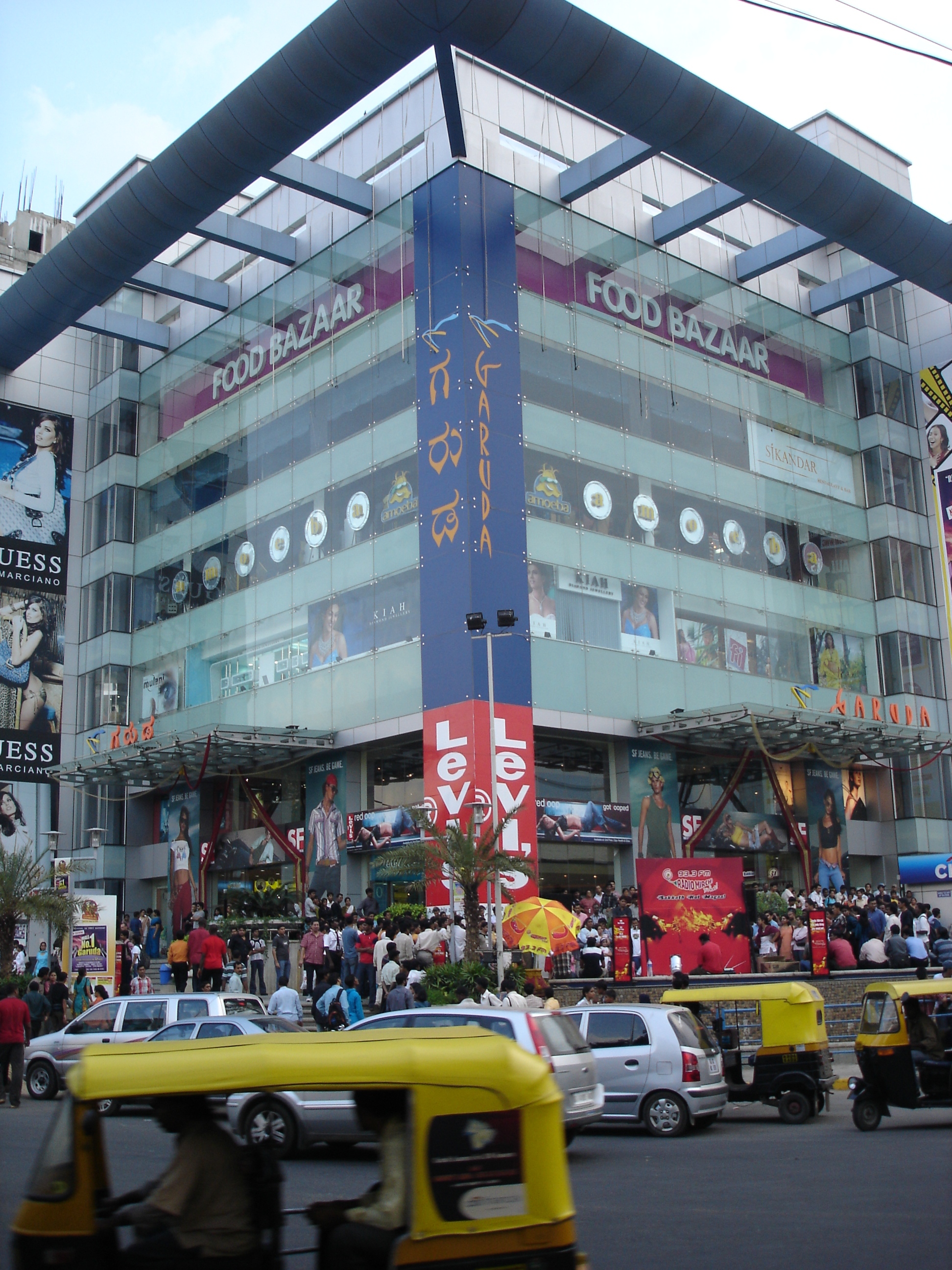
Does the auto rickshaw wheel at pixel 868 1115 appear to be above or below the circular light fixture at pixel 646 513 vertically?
below

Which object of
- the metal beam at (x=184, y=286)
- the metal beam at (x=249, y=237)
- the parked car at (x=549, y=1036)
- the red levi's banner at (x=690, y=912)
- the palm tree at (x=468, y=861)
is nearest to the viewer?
Answer: the parked car at (x=549, y=1036)

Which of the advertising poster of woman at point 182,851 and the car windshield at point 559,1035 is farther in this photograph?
the advertising poster of woman at point 182,851

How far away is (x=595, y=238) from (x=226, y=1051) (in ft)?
115

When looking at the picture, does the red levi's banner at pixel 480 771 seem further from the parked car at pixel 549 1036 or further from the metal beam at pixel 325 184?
the parked car at pixel 549 1036

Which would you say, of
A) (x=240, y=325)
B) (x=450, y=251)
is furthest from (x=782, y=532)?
(x=240, y=325)

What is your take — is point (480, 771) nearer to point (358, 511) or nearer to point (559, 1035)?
point (358, 511)

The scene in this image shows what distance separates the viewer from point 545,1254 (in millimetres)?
5348

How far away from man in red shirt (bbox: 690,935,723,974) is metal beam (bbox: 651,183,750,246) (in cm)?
2251

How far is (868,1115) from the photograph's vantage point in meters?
14.3

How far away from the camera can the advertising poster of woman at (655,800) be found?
35219 mm

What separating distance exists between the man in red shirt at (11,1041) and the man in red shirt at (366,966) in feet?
22.2

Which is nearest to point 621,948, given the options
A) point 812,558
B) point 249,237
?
point 812,558

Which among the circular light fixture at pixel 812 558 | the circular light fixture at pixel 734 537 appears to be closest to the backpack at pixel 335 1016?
the circular light fixture at pixel 734 537

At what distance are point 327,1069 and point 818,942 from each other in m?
18.8
